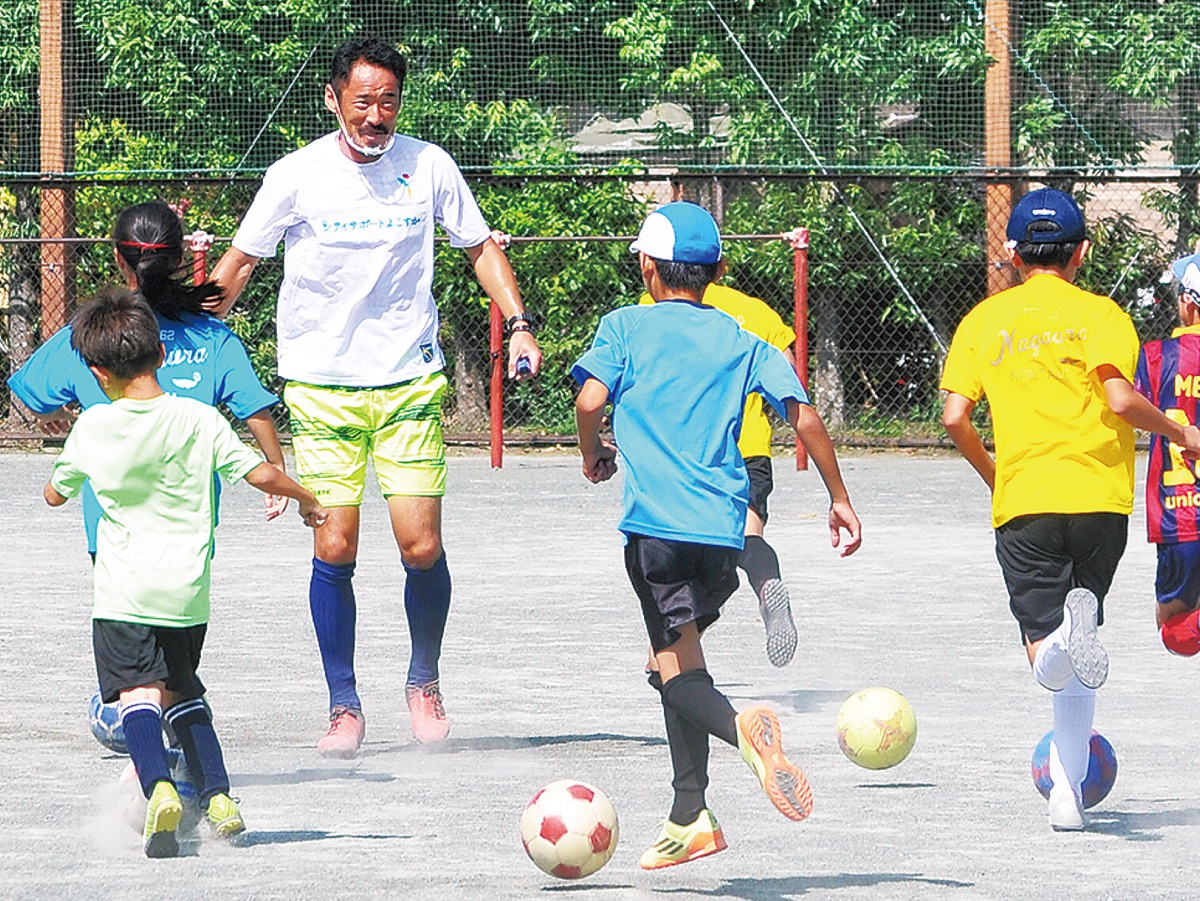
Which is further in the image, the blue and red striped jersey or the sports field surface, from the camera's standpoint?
the blue and red striped jersey

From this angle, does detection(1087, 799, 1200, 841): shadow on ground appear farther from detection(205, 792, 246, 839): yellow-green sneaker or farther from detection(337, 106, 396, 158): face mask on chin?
detection(337, 106, 396, 158): face mask on chin

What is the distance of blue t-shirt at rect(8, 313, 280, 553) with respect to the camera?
599cm

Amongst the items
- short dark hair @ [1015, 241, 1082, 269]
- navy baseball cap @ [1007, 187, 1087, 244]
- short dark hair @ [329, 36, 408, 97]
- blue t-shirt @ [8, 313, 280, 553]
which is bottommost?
blue t-shirt @ [8, 313, 280, 553]

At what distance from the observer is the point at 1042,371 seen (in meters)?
5.67

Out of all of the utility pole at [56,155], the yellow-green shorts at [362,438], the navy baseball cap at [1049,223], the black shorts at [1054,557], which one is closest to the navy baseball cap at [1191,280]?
the navy baseball cap at [1049,223]

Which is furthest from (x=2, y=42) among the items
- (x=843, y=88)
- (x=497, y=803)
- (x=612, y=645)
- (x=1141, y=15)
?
(x=497, y=803)

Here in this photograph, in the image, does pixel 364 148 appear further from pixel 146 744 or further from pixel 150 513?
pixel 146 744

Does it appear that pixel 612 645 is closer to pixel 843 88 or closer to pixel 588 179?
pixel 588 179

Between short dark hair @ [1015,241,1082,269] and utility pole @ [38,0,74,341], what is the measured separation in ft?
41.9

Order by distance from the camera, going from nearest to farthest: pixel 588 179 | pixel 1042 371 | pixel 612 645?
pixel 1042 371 < pixel 612 645 < pixel 588 179

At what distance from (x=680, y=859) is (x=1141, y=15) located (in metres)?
14.3

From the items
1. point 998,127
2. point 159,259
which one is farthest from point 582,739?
point 998,127

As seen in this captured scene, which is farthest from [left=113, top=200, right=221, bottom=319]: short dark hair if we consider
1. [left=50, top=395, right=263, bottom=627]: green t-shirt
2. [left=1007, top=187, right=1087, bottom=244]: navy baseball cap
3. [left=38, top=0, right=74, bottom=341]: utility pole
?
[left=38, top=0, right=74, bottom=341]: utility pole

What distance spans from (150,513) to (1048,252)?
242 cm
